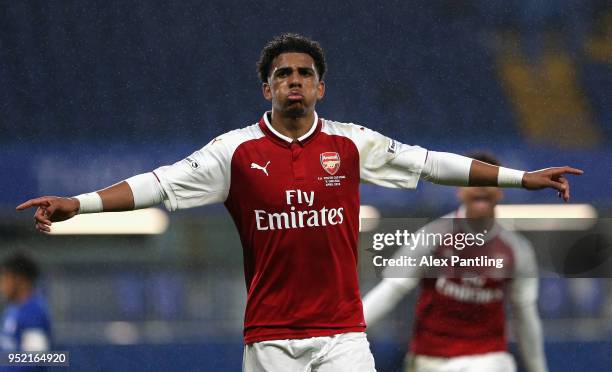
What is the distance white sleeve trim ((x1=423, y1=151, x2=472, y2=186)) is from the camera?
3.42 m

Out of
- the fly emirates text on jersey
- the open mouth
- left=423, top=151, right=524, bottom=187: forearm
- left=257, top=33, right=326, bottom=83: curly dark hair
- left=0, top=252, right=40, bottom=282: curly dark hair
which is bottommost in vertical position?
left=0, top=252, right=40, bottom=282: curly dark hair

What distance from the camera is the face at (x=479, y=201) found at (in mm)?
5008

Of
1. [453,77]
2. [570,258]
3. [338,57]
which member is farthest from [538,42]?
[570,258]

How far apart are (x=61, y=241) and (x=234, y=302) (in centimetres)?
119

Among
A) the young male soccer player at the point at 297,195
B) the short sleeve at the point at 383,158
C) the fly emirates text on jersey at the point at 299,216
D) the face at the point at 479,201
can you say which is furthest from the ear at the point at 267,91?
the face at the point at 479,201

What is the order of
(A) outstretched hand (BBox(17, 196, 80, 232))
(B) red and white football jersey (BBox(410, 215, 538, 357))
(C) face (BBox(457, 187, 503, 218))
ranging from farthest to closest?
1. (C) face (BBox(457, 187, 503, 218))
2. (B) red and white football jersey (BBox(410, 215, 538, 357))
3. (A) outstretched hand (BBox(17, 196, 80, 232))

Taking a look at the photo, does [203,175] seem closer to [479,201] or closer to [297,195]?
[297,195]

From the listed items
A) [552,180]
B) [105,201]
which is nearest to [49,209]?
[105,201]

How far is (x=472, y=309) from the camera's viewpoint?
4.67 metres

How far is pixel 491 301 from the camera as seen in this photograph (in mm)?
4730

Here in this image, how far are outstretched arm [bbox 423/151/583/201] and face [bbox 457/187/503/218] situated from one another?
1.56 m

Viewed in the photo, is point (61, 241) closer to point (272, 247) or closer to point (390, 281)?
point (390, 281)
